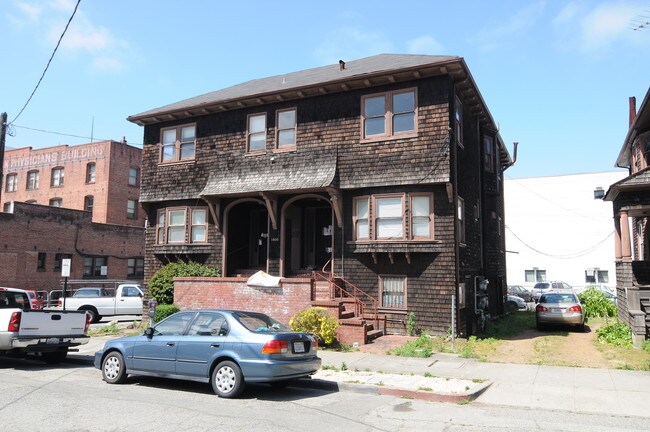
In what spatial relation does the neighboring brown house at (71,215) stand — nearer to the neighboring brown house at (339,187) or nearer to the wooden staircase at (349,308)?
the neighboring brown house at (339,187)

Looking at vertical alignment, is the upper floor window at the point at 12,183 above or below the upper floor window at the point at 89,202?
above

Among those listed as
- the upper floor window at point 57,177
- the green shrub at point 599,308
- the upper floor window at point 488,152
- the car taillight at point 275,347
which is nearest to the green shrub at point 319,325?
the car taillight at point 275,347

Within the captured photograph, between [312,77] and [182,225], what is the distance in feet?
25.8

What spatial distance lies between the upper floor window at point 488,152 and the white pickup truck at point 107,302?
16850 millimetres

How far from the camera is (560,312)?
19.1 metres

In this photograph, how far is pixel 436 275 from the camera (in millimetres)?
16391

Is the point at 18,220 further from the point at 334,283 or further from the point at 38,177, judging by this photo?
the point at 334,283

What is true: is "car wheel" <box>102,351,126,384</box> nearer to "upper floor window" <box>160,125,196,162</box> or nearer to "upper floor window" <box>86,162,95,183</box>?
"upper floor window" <box>160,125,196,162</box>

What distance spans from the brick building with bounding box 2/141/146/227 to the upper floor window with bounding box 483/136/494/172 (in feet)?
106

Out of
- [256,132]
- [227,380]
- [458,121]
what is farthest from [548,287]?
[227,380]

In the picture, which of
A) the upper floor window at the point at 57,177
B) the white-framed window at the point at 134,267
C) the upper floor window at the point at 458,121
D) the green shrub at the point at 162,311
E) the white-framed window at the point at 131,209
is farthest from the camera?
the upper floor window at the point at 57,177

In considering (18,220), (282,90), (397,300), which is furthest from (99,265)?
(397,300)

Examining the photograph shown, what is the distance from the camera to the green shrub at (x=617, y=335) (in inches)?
595

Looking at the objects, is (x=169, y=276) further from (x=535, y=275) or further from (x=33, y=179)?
(x=33, y=179)
